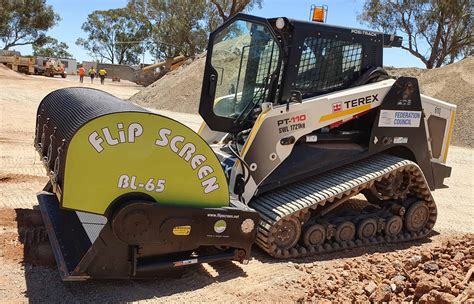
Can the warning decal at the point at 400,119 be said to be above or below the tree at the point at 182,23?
below

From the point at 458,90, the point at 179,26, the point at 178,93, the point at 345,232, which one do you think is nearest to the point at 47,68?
the point at 179,26

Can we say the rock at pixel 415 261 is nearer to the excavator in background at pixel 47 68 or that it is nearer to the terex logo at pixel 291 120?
the terex logo at pixel 291 120

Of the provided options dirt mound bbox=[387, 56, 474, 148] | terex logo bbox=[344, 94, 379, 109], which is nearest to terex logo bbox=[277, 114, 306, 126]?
terex logo bbox=[344, 94, 379, 109]

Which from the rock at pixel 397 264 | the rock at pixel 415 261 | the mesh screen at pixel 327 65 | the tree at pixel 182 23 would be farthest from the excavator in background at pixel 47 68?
the rock at pixel 415 261

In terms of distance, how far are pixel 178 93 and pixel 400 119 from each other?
1862cm

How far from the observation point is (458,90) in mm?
20984

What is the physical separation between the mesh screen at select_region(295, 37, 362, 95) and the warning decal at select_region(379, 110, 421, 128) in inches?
22.9

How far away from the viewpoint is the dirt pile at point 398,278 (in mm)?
3857

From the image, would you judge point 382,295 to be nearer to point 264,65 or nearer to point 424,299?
point 424,299

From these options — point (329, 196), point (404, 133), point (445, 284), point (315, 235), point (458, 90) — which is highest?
point (458, 90)

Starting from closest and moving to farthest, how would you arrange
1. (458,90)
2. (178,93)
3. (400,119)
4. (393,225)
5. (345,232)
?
(345,232)
(393,225)
(400,119)
(458,90)
(178,93)

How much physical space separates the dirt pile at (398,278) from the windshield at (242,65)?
188cm

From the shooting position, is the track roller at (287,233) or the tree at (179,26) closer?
the track roller at (287,233)

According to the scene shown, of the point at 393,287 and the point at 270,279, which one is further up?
the point at 393,287
